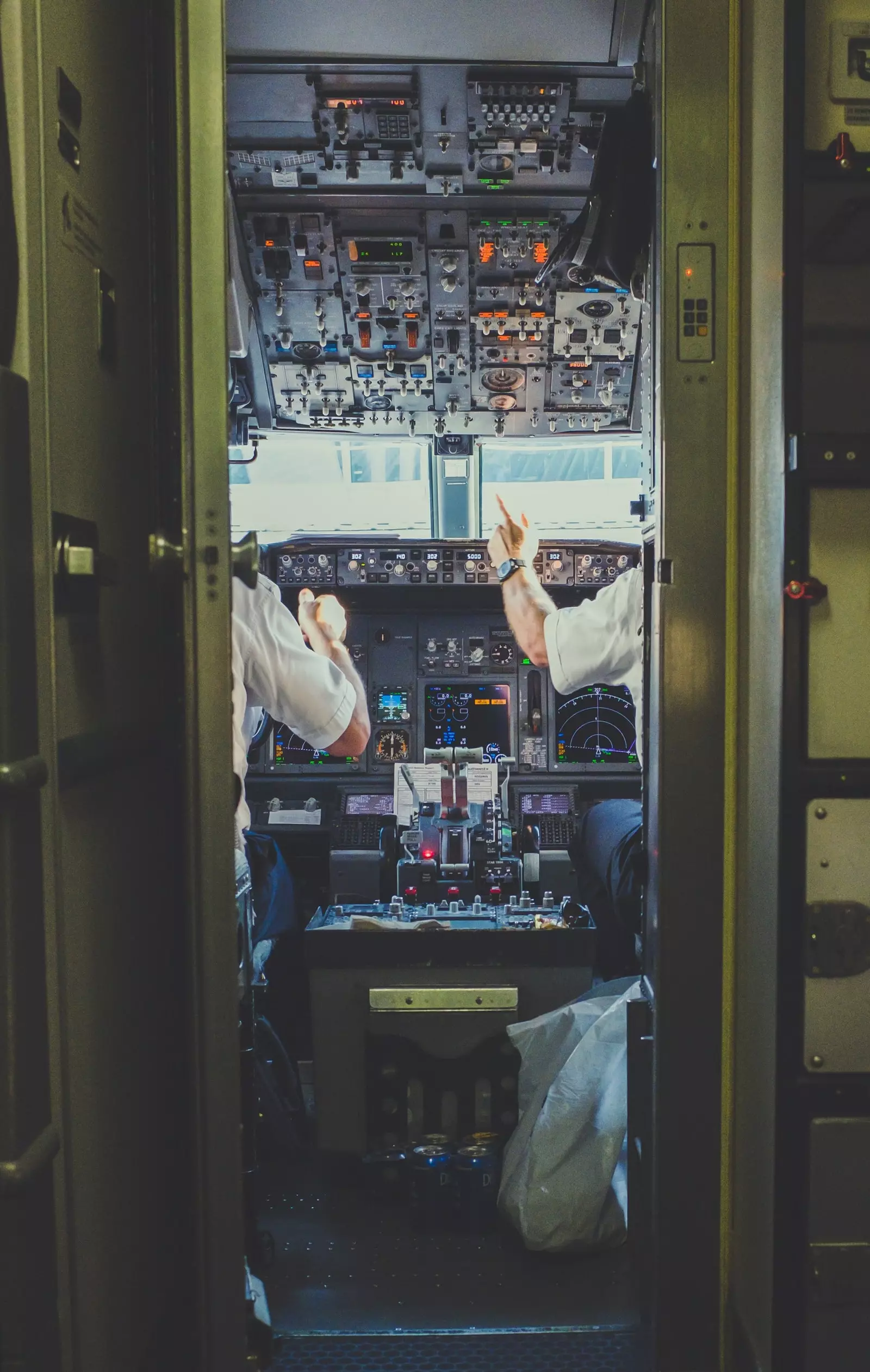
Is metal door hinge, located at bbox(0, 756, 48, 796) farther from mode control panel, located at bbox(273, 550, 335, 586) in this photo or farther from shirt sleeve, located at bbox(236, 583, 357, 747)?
mode control panel, located at bbox(273, 550, 335, 586)

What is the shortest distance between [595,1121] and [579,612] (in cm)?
123

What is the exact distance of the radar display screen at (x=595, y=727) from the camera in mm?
4133

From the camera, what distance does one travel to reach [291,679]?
257 cm

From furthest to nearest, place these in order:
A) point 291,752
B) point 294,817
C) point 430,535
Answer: point 430,535 → point 291,752 → point 294,817

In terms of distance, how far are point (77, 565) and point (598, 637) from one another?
5.34ft

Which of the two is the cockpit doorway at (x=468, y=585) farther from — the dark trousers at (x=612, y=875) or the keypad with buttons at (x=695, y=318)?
the dark trousers at (x=612, y=875)

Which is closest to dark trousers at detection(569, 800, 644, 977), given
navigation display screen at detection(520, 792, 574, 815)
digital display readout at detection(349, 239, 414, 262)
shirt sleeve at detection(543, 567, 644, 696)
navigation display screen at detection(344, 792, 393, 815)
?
navigation display screen at detection(520, 792, 574, 815)

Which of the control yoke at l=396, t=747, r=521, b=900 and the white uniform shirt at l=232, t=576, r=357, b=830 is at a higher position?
the white uniform shirt at l=232, t=576, r=357, b=830

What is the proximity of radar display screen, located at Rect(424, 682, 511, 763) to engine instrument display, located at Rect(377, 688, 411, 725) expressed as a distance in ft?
0.30

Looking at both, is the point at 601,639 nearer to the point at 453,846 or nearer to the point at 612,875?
the point at 612,875

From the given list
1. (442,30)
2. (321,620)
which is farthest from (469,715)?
(442,30)

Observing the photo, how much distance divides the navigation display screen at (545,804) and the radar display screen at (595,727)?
0.51ft

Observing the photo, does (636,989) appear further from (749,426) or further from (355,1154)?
(749,426)

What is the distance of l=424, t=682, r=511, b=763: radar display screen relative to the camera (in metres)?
Answer: 4.16
